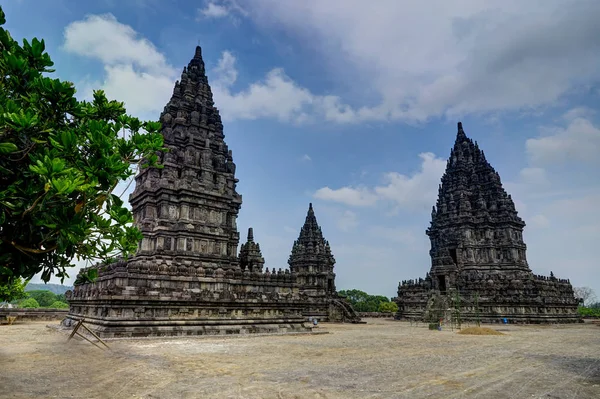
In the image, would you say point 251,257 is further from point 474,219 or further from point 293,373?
point 474,219

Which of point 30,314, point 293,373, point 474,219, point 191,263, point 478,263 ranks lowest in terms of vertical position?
point 30,314

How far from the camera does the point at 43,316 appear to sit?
38062 mm

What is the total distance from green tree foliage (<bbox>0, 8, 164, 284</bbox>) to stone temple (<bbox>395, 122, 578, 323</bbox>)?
32.3 m

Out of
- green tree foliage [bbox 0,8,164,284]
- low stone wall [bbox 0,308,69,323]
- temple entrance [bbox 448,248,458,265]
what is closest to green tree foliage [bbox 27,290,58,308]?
low stone wall [bbox 0,308,69,323]

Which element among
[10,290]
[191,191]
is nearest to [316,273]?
[191,191]

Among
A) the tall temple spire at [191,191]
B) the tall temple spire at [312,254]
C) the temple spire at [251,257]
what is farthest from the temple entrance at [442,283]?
the tall temple spire at [191,191]

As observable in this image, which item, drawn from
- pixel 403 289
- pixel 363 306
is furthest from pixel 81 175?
pixel 363 306

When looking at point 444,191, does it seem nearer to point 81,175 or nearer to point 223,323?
point 223,323

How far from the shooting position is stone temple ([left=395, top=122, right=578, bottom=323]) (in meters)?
38.6

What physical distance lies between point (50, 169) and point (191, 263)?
22.2 m

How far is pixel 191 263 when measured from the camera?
2709 centimetres

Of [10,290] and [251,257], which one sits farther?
[251,257]

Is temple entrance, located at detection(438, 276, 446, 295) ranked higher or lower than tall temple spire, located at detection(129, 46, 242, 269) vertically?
lower

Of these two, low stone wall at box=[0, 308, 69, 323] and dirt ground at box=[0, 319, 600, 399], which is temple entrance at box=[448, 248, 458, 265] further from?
low stone wall at box=[0, 308, 69, 323]
